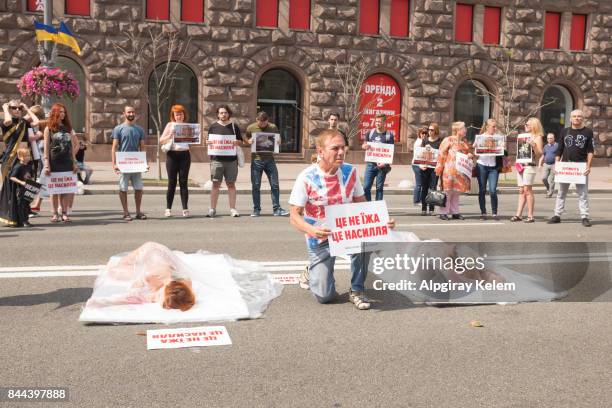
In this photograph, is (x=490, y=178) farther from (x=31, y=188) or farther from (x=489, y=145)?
(x=31, y=188)

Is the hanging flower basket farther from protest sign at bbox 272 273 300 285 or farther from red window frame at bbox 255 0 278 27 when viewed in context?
protest sign at bbox 272 273 300 285

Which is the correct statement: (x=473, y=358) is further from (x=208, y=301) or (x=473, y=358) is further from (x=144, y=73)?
(x=144, y=73)

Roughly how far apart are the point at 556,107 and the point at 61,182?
28160 mm

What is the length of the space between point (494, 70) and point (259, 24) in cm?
1152

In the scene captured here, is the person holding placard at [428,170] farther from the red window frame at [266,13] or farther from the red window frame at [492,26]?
the red window frame at [492,26]

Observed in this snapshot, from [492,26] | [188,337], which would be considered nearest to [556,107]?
[492,26]

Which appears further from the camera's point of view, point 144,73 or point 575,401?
point 144,73

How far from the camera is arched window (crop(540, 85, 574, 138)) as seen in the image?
1332 inches

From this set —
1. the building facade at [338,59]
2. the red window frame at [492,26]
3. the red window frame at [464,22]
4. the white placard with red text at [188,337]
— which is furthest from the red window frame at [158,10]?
the white placard with red text at [188,337]

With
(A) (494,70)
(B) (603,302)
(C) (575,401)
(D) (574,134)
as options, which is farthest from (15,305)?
(A) (494,70)

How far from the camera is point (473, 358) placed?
16.5ft

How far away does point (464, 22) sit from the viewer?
32.2 m

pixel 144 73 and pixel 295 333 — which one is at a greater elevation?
pixel 144 73

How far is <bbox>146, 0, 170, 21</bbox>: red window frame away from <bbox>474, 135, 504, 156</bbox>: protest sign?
18.2m
